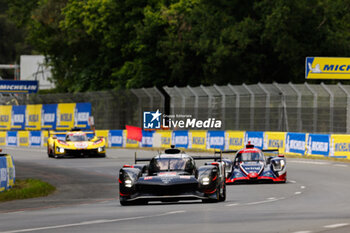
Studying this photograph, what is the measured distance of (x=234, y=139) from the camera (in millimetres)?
43812

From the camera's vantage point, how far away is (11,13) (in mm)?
78812

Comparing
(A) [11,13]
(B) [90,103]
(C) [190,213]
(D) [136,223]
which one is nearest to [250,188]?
(C) [190,213]

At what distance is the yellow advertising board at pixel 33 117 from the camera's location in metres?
66.4

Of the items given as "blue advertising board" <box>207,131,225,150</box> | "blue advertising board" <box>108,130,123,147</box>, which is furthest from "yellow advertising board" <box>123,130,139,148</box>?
"blue advertising board" <box>207,131,225,150</box>

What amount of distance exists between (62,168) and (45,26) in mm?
37585

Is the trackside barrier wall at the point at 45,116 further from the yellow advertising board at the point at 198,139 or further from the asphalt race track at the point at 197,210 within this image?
the asphalt race track at the point at 197,210

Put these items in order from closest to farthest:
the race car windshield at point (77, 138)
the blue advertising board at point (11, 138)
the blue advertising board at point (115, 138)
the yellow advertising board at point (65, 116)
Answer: the race car windshield at point (77, 138) < the blue advertising board at point (115, 138) < the yellow advertising board at point (65, 116) < the blue advertising board at point (11, 138)

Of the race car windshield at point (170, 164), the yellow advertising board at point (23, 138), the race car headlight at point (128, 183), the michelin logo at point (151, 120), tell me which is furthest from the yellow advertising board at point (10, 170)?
the yellow advertising board at point (23, 138)

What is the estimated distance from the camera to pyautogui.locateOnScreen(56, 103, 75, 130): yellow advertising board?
61562mm

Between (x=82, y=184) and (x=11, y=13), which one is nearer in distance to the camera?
(x=82, y=184)

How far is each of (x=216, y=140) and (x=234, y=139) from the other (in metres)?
1.78

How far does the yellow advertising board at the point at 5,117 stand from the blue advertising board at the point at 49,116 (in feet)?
23.8

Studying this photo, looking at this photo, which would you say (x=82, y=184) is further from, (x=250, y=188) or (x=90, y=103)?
(x=90, y=103)

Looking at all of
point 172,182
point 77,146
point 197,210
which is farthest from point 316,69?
point 197,210
